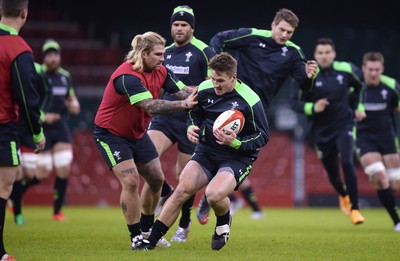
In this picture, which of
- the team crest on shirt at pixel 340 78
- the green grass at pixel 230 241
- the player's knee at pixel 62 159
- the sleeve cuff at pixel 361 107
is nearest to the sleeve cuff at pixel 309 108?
the team crest on shirt at pixel 340 78

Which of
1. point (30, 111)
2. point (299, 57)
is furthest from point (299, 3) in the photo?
point (30, 111)

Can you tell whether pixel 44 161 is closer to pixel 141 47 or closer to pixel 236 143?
pixel 141 47

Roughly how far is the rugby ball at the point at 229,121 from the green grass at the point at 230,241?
4.15 ft

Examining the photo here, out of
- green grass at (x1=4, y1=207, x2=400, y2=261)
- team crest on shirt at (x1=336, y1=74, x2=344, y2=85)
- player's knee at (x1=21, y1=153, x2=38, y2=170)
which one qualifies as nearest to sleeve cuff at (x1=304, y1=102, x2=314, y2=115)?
team crest on shirt at (x1=336, y1=74, x2=344, y2=85)

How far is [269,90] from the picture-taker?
35.1 ft

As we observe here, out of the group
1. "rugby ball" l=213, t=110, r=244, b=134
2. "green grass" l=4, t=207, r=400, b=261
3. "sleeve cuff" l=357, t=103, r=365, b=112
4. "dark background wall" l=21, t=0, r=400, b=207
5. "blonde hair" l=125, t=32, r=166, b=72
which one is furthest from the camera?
"dark background wall" l=21, t=0, r=400, b=207

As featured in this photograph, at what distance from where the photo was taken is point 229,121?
813 cm

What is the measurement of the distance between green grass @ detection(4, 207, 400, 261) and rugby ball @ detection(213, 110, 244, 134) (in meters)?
1.26

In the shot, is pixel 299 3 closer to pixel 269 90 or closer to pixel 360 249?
pixel 269 90

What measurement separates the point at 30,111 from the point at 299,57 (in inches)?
183

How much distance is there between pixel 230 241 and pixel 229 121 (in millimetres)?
2064

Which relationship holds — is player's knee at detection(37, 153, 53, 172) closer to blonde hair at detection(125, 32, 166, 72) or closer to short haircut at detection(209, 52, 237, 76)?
blonde hair at detection(125, 32, 166, 72)

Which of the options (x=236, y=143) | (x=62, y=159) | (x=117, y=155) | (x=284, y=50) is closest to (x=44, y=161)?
(x=62, y=159)

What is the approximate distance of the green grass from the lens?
7871mm
